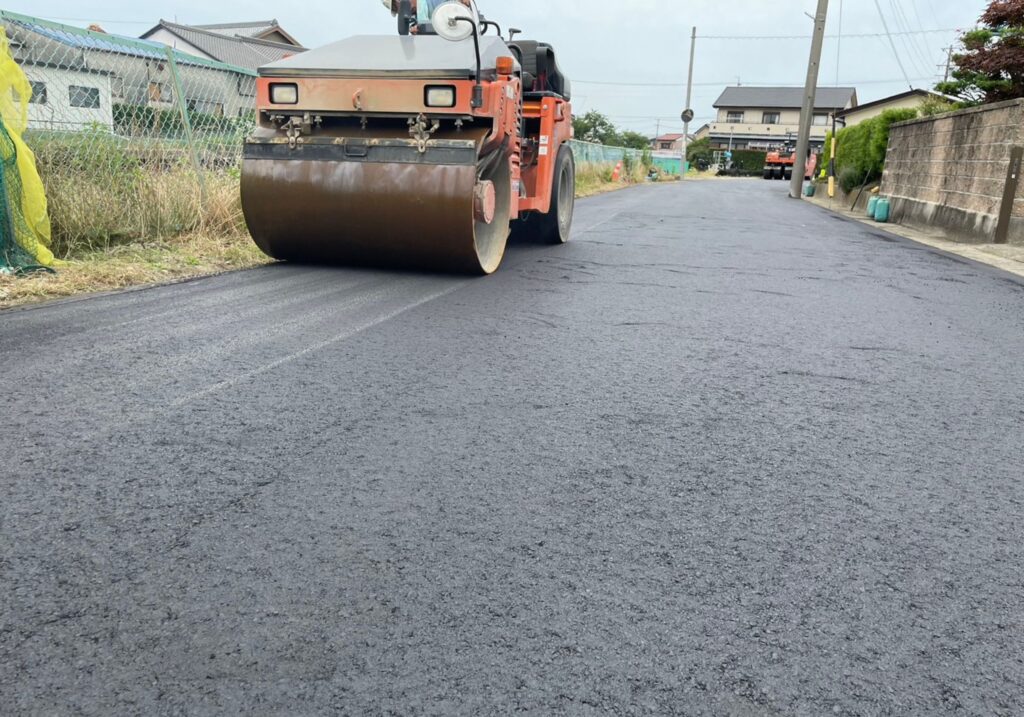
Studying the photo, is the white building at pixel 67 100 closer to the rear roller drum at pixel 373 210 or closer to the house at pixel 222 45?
the rear roller drum at pixel 373 210

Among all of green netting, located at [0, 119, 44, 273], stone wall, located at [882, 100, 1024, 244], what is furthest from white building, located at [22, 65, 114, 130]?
stone wall, located at [882, 100, 1024, 244]

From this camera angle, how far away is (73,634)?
69.6 inches

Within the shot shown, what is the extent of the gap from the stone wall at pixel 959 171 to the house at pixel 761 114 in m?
68.8

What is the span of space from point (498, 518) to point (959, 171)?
1350 cm

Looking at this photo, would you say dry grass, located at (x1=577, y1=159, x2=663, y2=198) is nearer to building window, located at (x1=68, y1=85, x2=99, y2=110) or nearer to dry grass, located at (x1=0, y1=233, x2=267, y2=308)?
dry grass, located at (x1=0, y1=233, x2=267, y2=308)

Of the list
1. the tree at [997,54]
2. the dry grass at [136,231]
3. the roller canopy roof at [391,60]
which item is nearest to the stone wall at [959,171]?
the tree at [997,54]

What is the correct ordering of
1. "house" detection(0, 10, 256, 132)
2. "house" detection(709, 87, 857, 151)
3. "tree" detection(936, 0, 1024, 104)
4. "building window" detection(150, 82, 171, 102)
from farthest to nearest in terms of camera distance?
1. "house" detection(709, 87, 857, 151)
2. "tree" detection(936, 0, 1024, 104)
3. "building window" detection(150, 82, 171, 102)
4. "house" detection(0, 10, 256, 132)

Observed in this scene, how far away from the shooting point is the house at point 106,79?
6395 mm

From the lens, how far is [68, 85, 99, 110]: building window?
672 centimetres

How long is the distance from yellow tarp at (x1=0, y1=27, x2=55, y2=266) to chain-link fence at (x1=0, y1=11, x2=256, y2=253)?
1.61 ft

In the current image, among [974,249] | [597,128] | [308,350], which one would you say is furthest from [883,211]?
[597,128]

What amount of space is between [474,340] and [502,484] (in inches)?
77.3

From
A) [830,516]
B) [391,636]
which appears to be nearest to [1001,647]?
[830,516]

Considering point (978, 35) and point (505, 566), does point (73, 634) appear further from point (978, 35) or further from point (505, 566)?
point (978, 35)
